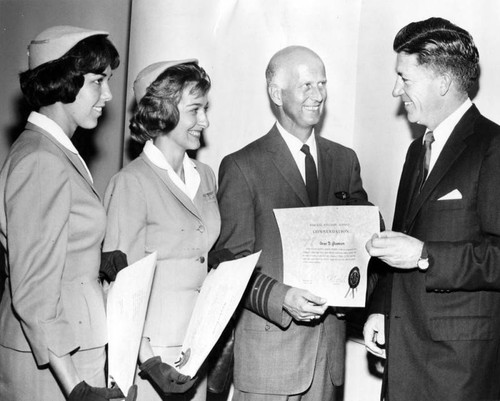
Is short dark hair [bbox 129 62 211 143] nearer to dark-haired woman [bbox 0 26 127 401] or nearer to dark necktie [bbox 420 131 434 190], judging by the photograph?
dark-haired woman [bbox 0 26 127 401]

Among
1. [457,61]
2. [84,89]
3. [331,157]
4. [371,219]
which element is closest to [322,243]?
[371,219]

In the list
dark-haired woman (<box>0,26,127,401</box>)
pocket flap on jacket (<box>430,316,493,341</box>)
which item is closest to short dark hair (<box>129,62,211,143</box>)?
dark-haired woman (<box>0,26,127,401</box>)

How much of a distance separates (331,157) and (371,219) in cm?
64

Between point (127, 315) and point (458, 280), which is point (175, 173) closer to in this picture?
point (127, 315)

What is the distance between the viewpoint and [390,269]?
272cm

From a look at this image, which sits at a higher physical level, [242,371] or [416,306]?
[416,306]

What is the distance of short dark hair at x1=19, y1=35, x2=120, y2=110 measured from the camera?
2375 mm

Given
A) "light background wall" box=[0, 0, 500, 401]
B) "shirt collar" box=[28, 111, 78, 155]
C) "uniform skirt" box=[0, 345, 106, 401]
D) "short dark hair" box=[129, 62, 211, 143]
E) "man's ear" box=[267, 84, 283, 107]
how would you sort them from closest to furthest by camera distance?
"uniform skirt" box=[0, 345, 106, 401]
"shirt collar" box=[28, 111, 78, 155]
"short dark hair" box=[129, 62, 211, 143]
"man's ear" box=[267, 84, 283, 107]
"light background wall" box=[0, 0, 500, 401]

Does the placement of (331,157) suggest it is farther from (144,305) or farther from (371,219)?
(144,305)

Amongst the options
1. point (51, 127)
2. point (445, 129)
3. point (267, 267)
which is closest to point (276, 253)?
point (267, 267)

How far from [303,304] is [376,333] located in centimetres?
45

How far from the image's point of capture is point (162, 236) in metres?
2.64

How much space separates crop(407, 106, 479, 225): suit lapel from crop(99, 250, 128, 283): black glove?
3.55ft

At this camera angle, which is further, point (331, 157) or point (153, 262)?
point (331, 157)
